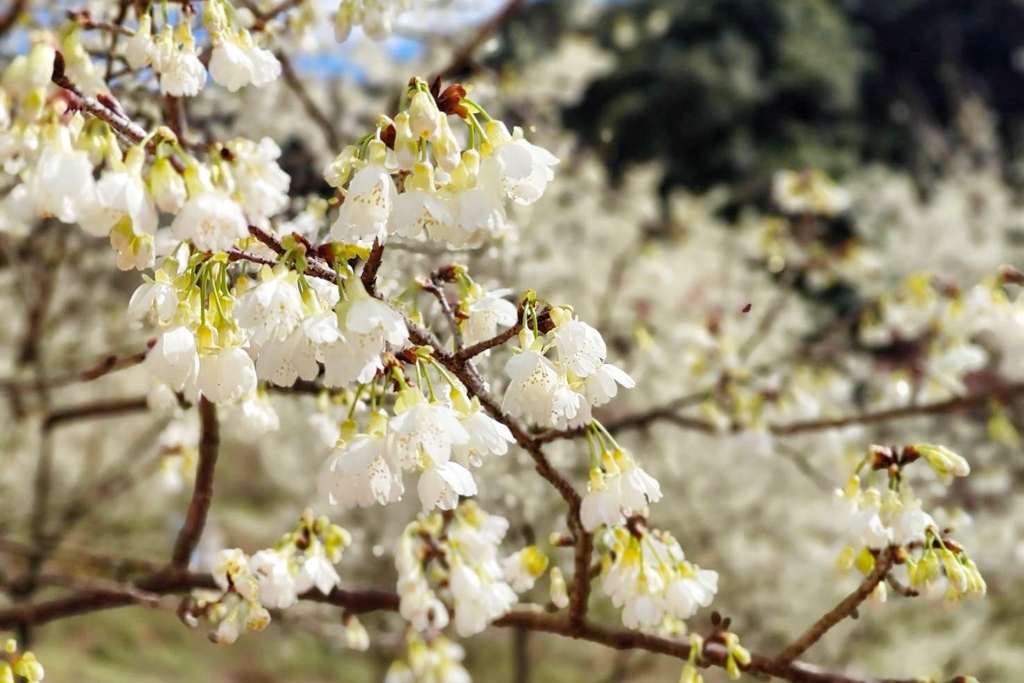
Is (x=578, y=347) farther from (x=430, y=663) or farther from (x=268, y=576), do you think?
(x=430, y=663)

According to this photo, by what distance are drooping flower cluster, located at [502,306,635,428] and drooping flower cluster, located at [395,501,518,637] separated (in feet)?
1.53

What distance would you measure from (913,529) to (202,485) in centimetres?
125

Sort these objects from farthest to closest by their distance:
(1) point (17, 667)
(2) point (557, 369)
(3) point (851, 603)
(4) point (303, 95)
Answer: (4) point (303, 95) < (3) point (851, 603) < (1) point (17, 667) < (2) point (557, 369)

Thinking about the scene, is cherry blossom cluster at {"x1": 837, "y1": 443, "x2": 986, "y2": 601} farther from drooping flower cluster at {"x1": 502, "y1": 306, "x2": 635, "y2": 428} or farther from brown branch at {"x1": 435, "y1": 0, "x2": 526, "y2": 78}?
brown branch at {"x1": 435, "y1": 0, "x2": 526, "y2": 78}

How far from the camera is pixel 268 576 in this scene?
4.59ft

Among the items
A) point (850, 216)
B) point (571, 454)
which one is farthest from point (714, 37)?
point (571, 454)

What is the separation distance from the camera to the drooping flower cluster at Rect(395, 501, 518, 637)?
145 centimetres

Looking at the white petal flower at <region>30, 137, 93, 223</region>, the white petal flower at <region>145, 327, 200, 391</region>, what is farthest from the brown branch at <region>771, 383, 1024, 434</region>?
the white petal flower at <region>30, 137, 93, 223</region>

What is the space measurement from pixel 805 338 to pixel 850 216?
17.7 ft

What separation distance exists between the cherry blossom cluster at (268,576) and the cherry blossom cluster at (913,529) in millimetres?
868

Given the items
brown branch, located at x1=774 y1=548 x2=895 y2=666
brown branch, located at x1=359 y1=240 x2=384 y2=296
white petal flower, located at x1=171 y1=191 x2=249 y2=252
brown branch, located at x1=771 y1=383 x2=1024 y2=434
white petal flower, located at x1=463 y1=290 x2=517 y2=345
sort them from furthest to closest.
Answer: brown branch, located at x1=771 y1=383 x2=1024 y2=434
brown branch, located at x1=774 y1=548 x2=895 y2=666
white petal flower, located at x1=463 y1=290 x2=517 y2=345
brown branch, located at x1=359 y1=240 x2=384 y2=296
white petal flower, located at x1=171 y1=191 x2=249 y2=252

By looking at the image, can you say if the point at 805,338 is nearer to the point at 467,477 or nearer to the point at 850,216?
the point at 850,216

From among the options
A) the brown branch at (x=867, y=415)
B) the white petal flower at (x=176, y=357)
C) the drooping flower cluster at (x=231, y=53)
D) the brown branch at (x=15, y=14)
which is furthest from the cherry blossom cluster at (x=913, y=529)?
the brown branch at (x=15, y=14)

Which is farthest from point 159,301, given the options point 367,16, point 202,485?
point 367,16
